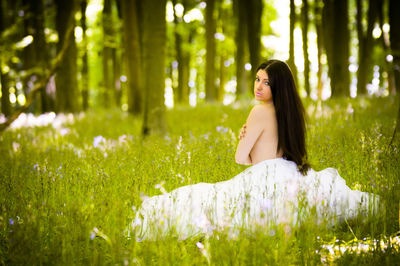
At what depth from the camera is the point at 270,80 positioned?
3453mm

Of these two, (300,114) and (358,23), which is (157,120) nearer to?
(300,114)

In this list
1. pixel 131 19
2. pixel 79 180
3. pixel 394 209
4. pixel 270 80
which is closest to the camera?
pixel 394 209

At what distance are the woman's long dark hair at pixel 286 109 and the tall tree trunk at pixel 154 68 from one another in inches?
187

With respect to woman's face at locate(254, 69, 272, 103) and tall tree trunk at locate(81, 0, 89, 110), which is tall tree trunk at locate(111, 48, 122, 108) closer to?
tall tree trunk at locate(81, 0, 89, 110)

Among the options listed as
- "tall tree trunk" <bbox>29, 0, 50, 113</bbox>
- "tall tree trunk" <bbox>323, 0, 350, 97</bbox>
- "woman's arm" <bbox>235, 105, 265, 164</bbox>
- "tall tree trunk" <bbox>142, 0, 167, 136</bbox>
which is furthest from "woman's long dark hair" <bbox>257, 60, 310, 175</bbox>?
"tall tree trunk" <bbox>29, 0, 50, 113</bbox>

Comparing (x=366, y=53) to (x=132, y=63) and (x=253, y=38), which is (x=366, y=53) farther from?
(x=132, y=63)

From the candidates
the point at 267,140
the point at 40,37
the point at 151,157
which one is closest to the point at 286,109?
the point at 267,140

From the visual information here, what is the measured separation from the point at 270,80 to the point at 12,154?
489 centimetres

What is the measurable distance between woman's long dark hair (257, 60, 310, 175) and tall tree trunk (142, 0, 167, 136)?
4740mm

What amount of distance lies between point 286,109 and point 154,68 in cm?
499

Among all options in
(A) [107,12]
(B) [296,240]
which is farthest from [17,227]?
(A) [107,12]

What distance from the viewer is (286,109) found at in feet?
11.2

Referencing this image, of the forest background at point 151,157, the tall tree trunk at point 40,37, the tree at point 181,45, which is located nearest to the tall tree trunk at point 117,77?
the tree at point 181,45

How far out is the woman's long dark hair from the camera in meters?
3.42
